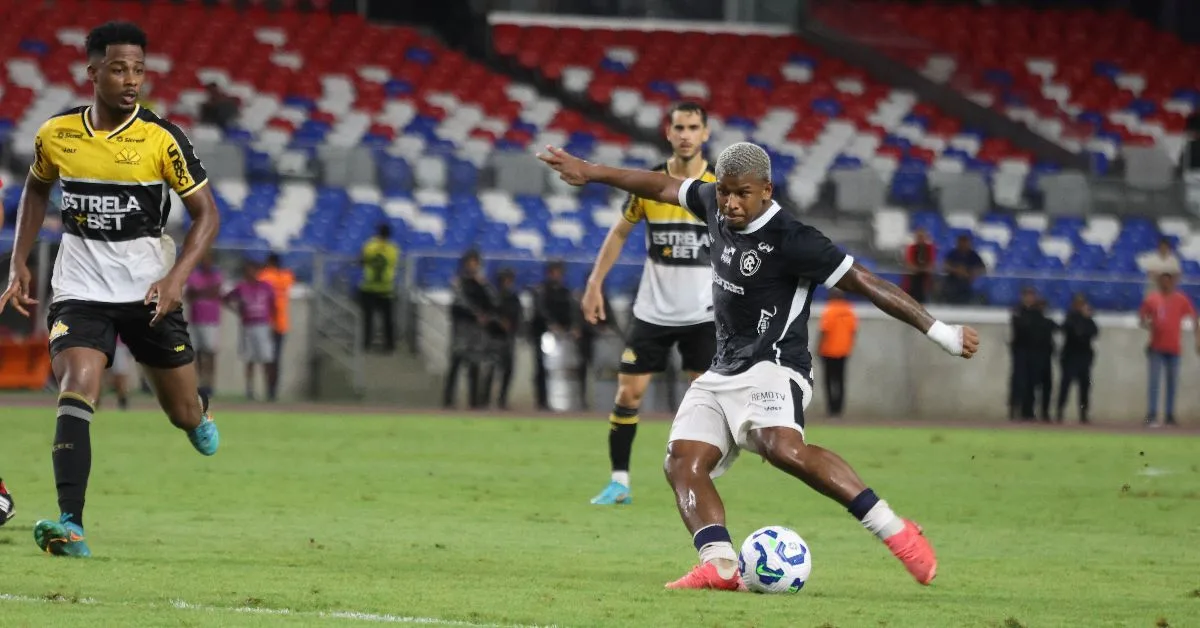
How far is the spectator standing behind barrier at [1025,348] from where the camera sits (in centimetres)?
2594

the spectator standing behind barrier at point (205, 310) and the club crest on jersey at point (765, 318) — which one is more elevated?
the club crest on jersey at point (765, 318)

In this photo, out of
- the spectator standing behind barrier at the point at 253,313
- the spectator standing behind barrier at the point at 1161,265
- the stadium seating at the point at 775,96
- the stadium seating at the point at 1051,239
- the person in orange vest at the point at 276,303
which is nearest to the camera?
the spectator standing behind barrier at the point at 253,313

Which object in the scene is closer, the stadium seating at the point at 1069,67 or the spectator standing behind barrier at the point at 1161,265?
the spectator standing behind barrier at the point at 1161,265

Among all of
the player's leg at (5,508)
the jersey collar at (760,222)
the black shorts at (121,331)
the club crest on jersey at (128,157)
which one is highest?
the club crest on jersey at (128,157)

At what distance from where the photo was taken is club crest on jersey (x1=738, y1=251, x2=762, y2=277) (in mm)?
8703

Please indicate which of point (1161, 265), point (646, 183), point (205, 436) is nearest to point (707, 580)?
point (646, 183)

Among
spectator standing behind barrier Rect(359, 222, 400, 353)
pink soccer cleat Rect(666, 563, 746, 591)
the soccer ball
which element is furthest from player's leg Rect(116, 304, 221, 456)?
spectator standing behind barrier Rect(359, 222, 400, 353)

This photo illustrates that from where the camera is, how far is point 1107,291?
92.0 feet

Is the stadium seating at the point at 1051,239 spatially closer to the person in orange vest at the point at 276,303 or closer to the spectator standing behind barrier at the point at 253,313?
the person in orange vest at the point at 276,303

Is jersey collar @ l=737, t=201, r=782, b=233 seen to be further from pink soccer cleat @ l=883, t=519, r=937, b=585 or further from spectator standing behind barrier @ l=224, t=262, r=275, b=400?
spectator standing behind barrier @ l=224, t=262, r=275, b=400

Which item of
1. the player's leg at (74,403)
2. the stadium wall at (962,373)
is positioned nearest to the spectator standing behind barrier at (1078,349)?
the stadium wall at (962,373)

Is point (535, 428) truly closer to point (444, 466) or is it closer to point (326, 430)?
point (326, 430)

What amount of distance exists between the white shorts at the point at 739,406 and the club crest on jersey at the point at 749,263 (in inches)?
16.7

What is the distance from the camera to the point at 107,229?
9531 millimetres
